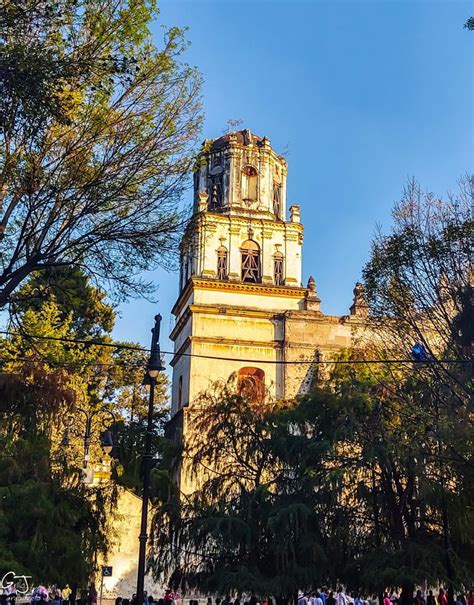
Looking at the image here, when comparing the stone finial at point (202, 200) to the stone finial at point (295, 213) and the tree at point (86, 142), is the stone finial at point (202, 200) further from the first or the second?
the tree at point (86, 142)

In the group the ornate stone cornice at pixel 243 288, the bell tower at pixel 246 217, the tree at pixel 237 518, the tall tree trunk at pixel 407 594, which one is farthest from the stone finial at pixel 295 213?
the tall tree trunk at pixel 407 594

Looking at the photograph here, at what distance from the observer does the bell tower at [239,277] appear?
33.0m

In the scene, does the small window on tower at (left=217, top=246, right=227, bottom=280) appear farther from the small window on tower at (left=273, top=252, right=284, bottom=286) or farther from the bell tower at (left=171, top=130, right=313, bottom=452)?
the small window on tower at (left=273, top=252, right=284, bottom=286)

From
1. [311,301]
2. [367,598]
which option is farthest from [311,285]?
[367,598]

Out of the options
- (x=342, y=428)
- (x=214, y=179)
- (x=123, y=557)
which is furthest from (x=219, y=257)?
(x=342, y=428)

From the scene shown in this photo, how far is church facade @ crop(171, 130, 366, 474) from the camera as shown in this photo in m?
33.0

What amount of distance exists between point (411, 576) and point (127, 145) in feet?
33.2

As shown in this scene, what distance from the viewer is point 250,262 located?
35.4 meters

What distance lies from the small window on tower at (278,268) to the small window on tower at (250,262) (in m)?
0.74

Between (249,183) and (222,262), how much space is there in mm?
4308

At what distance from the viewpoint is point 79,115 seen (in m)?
11.0

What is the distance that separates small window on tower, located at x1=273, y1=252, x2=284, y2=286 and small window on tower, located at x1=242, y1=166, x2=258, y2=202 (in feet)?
9.62

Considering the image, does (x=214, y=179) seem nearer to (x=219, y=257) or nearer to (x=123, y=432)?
(x=219, y=257)

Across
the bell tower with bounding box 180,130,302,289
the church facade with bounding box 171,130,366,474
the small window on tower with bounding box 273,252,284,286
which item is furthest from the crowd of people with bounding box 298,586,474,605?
the bell tower with bounding box 180,130,302,289
